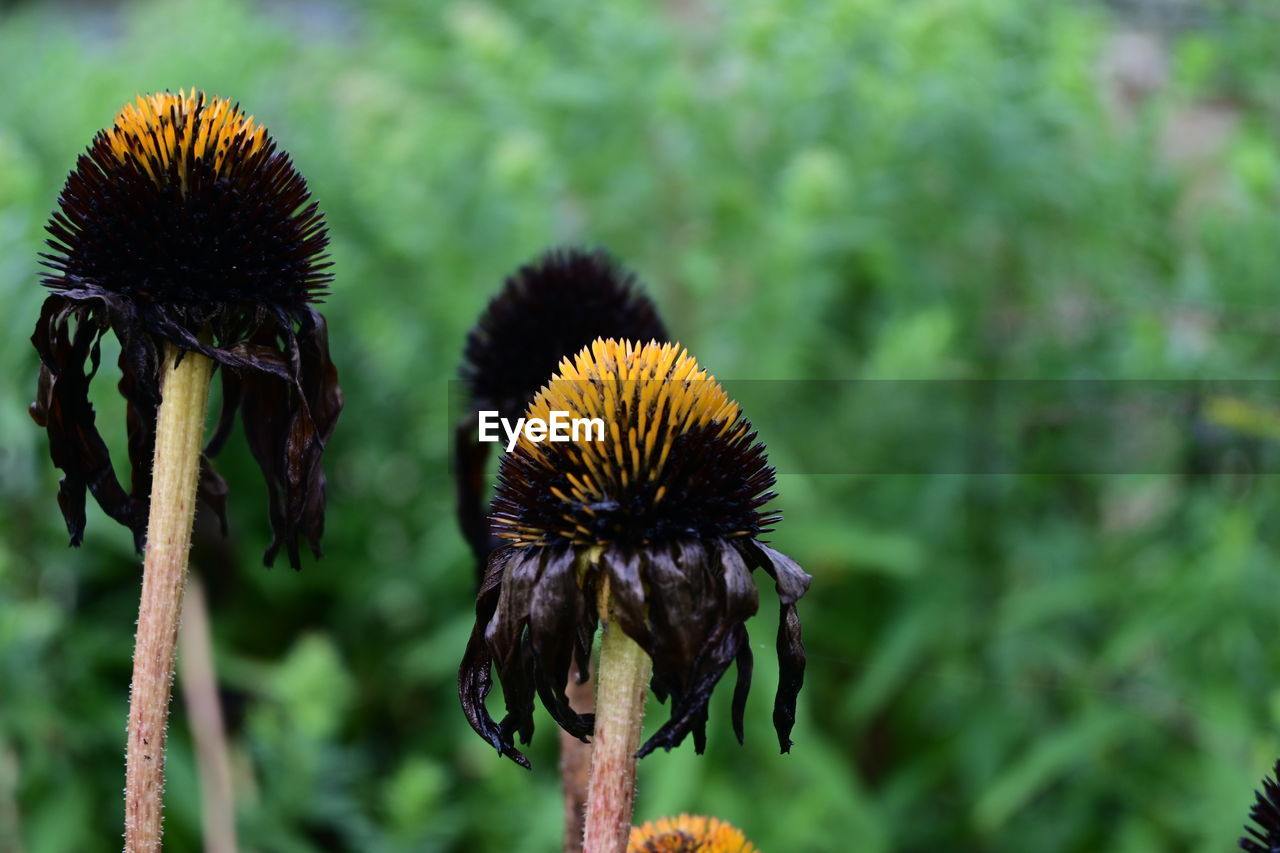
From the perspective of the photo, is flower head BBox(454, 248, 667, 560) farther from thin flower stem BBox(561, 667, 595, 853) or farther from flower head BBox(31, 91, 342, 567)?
flower head BBox(31, 91, 342, 567)

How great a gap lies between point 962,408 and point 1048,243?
1.40 feet

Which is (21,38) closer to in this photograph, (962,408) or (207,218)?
(962,408)

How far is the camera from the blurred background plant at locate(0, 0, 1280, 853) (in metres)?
2.05

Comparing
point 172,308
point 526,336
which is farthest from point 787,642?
point 526,336

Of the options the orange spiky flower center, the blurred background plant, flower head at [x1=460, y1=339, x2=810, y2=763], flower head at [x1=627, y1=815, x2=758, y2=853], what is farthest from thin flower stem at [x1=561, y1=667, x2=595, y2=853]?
the blurred background plant

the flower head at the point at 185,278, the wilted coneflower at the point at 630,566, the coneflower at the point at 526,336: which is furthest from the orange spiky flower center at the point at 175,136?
the coneflower at the point at 526,336

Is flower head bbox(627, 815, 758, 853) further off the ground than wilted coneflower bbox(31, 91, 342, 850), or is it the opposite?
wilted coneflower bbox(31, 91, 342, 850)

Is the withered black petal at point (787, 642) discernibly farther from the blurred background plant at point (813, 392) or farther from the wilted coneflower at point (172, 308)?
the blurred background plant at point (813, 392)

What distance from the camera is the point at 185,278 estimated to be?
2.16ft

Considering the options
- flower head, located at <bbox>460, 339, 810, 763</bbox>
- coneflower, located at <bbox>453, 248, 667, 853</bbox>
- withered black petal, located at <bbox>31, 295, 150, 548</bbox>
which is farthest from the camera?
coneflower, located at <bbox>453, 248, 667, 853</bbox>

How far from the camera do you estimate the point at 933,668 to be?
7.75 ft

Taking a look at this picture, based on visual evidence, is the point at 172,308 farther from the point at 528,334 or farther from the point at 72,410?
the point at 528,334

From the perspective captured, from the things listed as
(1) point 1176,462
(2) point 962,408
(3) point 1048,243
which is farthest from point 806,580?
(3) point 1048,243

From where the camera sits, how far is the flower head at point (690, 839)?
2.20 ft
